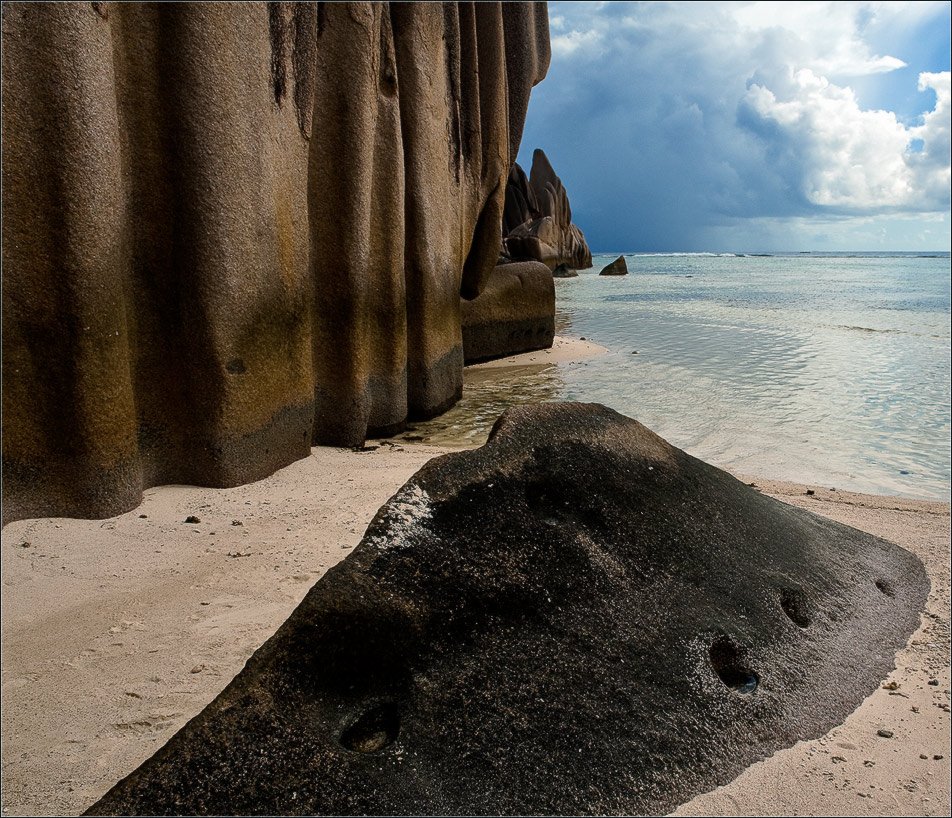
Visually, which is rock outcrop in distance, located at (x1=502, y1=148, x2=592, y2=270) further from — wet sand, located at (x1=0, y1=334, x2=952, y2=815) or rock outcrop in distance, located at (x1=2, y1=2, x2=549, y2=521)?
wet sand, located at (x1=0, y1=334, x2=952, y2=815)

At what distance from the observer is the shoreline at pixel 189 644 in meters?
1.51

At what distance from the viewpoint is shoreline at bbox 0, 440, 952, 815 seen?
1.51m

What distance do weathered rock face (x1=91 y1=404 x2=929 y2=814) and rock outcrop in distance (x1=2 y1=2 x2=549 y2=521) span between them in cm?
167

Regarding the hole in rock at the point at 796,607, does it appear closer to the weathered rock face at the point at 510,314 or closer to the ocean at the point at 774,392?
the ocean at the point at 774,392

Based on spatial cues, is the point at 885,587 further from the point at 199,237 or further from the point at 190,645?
the point at 199,237

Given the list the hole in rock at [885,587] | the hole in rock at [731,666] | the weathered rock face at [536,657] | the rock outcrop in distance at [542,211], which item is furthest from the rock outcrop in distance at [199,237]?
the rock outcrop in distance at [542,211]

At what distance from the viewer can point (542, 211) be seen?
Answer: 93.2 feet

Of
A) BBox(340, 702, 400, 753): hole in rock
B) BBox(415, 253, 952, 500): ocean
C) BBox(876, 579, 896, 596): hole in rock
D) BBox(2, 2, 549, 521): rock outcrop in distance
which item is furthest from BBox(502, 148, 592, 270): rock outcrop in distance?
BBox(340, 702, 400, 753): hole in rock

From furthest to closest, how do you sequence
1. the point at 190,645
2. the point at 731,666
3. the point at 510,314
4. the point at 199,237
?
the point at 510,314 → the point at 199,237 → the point at 190,645 → the point at 731,666

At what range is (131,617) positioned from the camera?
2.12 metres

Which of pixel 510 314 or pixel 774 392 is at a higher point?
pixel 510 314

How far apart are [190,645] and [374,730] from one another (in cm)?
85

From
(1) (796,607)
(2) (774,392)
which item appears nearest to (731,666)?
(1) (796,607)

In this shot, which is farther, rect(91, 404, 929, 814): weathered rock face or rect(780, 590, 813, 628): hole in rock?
rect(780, 590, 813, 628): hole in rock
